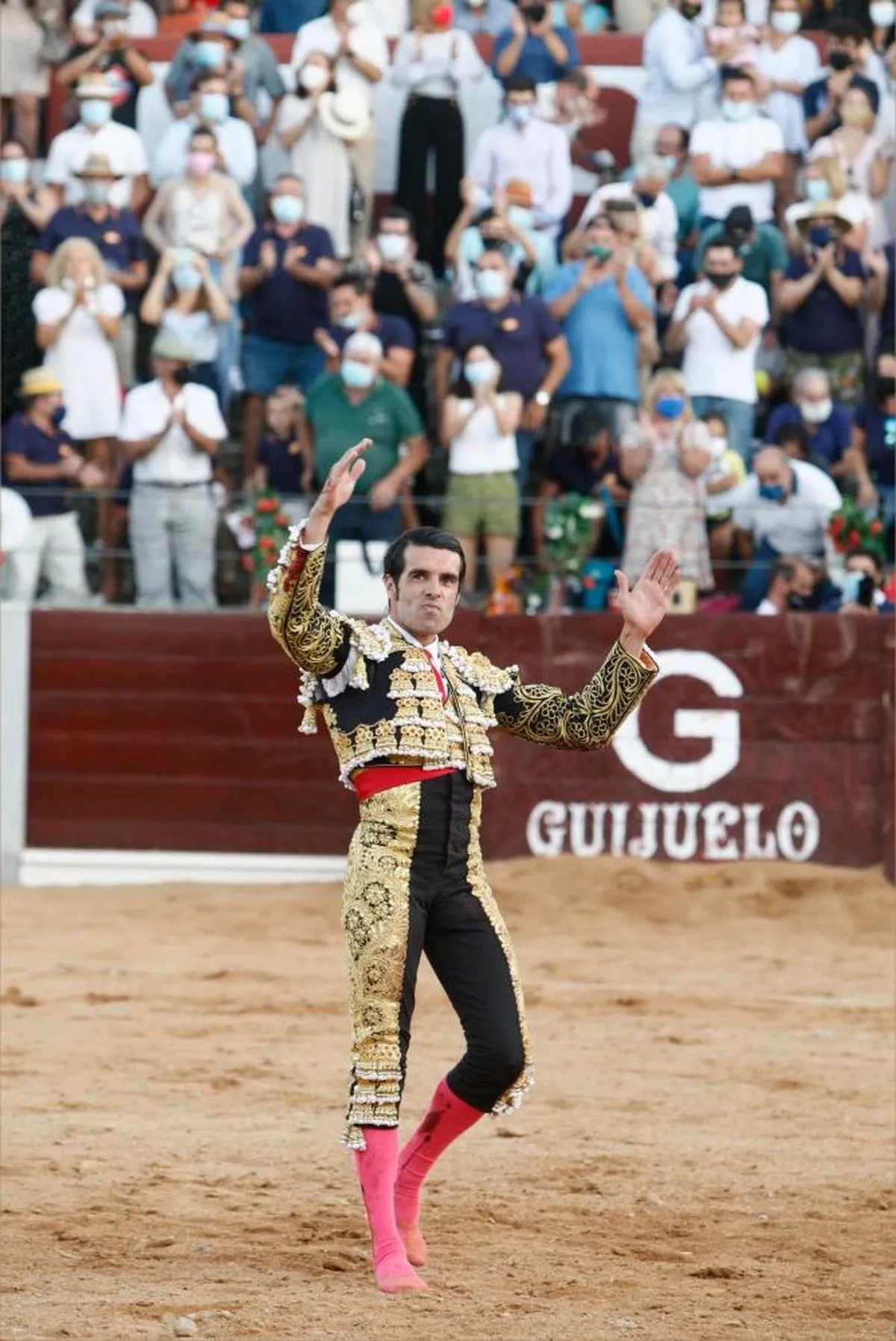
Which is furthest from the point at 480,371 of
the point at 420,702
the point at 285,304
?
the point at 420,702

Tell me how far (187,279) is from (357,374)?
1164mm

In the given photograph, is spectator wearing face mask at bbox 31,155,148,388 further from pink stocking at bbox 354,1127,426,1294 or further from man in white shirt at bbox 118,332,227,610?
pink stocking at bbox 354,1127,426,1294

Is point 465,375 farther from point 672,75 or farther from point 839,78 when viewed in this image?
point 839,78

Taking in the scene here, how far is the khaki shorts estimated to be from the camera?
35.1ft

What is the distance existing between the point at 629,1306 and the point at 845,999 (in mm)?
4215

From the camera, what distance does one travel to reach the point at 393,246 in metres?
11.7

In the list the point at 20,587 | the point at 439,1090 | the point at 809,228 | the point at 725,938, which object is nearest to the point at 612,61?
the point at 809,228

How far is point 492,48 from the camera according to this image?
13000mm

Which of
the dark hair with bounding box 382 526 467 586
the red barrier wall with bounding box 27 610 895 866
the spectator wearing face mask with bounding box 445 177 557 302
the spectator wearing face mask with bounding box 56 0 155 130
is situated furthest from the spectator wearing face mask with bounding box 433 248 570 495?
the dark hair with bounding box 382 526 467 586

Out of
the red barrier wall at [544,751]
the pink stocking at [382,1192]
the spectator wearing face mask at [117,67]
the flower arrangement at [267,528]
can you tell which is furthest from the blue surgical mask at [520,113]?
the pink stocking at [382,1192]

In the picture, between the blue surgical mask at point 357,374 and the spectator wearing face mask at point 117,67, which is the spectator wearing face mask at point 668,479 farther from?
the spectator wearing face mask at point 117,67

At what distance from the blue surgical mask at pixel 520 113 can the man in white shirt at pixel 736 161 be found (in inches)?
34.3

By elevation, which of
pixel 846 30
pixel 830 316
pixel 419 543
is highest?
pixel 846 30

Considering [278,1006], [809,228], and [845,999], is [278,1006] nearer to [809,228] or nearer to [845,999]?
[845,999]
